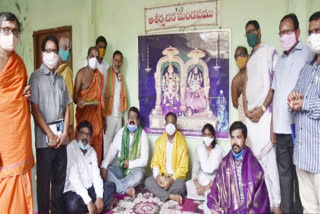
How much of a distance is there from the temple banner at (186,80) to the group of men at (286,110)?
34 cm

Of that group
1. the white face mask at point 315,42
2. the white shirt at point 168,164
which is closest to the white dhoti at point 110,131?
the white shirt at point 168,164

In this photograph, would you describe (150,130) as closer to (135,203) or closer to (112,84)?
(112,84)

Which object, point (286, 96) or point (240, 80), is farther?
point (240, 80)

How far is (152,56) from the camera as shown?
466cm

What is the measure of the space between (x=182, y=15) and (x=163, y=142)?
1893 millimetres

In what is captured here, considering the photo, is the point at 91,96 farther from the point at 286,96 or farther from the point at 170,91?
the point at 286,96

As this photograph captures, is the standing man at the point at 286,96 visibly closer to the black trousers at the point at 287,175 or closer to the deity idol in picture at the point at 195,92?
the black trousers at the point at 287,175

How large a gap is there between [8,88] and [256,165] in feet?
7.30

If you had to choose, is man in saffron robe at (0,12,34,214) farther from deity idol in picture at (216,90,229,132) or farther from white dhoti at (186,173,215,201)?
deity idol in picture at (216,90,229,132)

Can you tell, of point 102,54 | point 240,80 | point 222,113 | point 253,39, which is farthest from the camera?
point 102,54

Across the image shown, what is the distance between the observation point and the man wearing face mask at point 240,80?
3.78 meters

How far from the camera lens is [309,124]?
2303mm

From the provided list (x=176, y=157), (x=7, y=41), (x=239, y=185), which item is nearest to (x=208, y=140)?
(x=176, y=157)

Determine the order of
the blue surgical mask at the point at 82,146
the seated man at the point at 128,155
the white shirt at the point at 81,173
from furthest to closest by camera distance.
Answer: the seated man at the point at 128,155 < the blue surgical mask at the point at 82,146 < the white shirt at the point at 81,173
